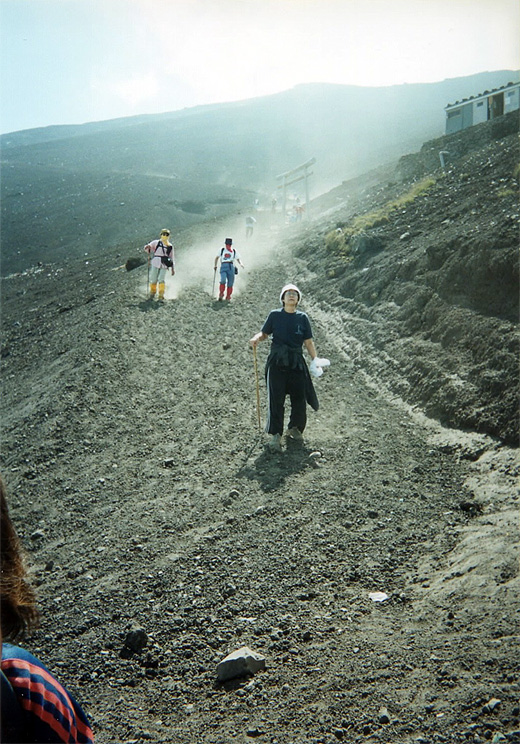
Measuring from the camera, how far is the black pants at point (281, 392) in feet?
25.2

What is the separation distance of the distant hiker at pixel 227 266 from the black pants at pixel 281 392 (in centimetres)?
785

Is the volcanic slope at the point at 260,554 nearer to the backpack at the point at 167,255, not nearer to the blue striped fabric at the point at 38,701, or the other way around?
the blue striped fabric at the point at 38,701

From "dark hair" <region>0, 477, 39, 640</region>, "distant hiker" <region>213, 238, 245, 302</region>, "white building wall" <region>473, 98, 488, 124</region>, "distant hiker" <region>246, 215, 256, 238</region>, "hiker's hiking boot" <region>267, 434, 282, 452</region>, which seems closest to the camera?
"dark hair" <region>0, 477, 39, 640</region>

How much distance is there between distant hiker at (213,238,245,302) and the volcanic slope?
4186mm

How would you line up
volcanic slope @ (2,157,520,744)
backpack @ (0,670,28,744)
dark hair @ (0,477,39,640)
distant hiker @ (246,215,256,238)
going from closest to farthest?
backpack @ (0,670,28,744)
dark hair @ (0,477,39,640)
volcanic slope @ (2,157,520,744)
distant hiker @ (246,215,256,238)

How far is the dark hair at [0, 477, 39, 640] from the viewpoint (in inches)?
61.1

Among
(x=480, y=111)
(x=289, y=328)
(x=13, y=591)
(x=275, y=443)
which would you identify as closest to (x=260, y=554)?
(x=275, y=443)

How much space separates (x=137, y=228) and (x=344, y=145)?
49.4 meters

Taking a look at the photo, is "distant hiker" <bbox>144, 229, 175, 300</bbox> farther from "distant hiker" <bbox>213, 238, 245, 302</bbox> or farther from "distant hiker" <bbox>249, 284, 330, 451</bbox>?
"distant hiker" <bbox>249, 284, 330, 451</bbox>

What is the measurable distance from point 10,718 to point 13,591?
29cm

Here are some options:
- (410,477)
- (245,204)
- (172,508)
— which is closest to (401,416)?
(410,477)

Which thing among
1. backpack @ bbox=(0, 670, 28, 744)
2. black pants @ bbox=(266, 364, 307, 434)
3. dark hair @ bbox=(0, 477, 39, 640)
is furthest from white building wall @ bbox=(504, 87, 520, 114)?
backpack @ bbox=(0, 670, 28, 744)

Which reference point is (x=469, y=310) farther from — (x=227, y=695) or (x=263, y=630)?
(x=227, y=695)

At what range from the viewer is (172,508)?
6711 millimetres
